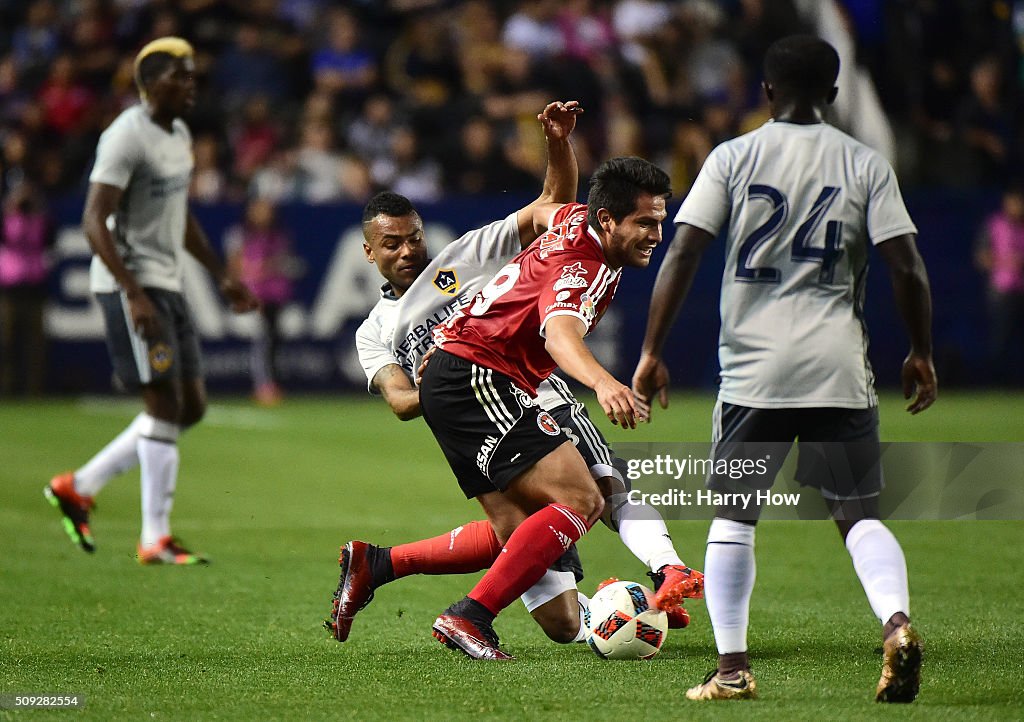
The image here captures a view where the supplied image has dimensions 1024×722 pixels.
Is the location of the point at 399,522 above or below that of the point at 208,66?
below

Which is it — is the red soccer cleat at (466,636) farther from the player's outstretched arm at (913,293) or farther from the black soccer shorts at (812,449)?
the player's outstretched arm at (913,293)

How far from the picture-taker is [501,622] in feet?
20.4

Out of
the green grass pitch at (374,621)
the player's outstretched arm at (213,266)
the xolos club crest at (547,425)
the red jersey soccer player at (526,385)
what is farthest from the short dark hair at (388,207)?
the player's outstretched arm at (213,266)

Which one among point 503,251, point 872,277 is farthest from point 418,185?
point 503,251

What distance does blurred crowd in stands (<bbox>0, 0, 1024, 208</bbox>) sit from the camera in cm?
1669

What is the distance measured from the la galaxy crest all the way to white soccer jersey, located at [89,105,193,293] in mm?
2395

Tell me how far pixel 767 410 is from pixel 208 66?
49.1 ft

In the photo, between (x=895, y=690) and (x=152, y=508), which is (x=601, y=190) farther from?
(x=152, y=508)

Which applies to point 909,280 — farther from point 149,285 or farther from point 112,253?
point 149,285

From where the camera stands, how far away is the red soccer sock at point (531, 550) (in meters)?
5.12

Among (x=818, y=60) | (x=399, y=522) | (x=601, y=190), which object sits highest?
(x=818, y=60)

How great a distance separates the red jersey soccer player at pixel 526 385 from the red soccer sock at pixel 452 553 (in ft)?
1.73

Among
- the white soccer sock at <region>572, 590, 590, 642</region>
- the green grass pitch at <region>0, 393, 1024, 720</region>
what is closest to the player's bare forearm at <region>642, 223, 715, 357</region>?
the green grass pitch at <region>0, 393, 1024, 720</region>

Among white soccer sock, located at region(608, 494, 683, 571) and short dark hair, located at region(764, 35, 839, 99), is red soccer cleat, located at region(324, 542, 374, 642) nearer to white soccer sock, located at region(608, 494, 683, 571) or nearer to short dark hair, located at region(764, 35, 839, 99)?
white soccer sock, located at region(608, 494, 683, 571)
